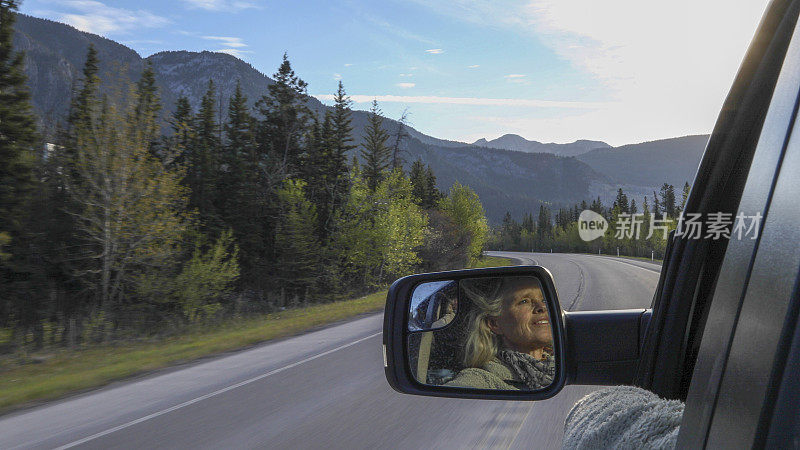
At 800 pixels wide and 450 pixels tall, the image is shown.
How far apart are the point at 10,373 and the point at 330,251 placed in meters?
34.5

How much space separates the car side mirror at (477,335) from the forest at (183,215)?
17565mm

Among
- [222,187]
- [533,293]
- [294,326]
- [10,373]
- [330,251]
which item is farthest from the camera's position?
[222,187]

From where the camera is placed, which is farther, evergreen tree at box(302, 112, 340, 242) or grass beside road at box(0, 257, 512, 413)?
evergreen tree at box(302, 112, 340, 242)

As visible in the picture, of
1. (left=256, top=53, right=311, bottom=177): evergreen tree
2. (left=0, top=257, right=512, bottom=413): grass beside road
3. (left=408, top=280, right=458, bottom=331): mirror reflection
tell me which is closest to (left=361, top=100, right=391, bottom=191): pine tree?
(left=256, top=53, right=311, bottom=177): evergreen tree

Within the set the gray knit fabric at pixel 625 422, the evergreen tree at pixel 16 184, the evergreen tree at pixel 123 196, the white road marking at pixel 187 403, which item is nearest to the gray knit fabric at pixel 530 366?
the gray knit fabric at pixel 625 422

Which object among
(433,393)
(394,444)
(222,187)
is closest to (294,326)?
(394,444)

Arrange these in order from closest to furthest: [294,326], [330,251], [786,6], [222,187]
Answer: [786,6] < [294,326] < [330,251] < [222,187]

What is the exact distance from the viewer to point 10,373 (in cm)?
1190

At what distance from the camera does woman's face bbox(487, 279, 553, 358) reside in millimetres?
2104

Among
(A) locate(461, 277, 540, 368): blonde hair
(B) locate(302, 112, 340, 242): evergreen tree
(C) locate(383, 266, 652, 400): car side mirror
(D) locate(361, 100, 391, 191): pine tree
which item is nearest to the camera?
(C) locate(383, 266, 652, 400): car side mirror

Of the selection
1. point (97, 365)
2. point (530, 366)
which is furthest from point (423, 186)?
point (530, 366)

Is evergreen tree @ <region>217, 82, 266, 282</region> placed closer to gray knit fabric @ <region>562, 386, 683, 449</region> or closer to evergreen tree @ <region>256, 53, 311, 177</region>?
evergreen tree @ <region>256, 53, 311, 177</region>

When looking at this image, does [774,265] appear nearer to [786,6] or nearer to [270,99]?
[786,6]

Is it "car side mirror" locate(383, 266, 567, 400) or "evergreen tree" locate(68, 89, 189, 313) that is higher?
"car side mirror" locate(383, 266, 567, 400)
